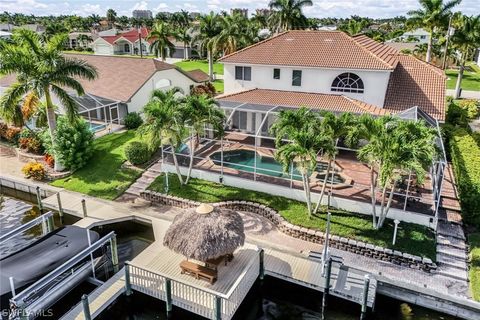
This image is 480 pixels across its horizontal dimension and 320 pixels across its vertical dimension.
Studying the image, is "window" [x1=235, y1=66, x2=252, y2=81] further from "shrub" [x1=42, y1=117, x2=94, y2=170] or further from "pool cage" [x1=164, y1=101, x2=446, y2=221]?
"shrub" [x1=42, y1=117, x2=94, y2=170]

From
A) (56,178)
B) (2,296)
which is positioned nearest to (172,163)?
(56,178)

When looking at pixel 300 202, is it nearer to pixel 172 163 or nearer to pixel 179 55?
pixel 172 163

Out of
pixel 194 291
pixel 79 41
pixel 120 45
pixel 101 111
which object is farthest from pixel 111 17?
pixel 194 291

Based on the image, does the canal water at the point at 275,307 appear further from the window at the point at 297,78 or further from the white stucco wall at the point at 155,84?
the white stucco wall at the point at 155,84

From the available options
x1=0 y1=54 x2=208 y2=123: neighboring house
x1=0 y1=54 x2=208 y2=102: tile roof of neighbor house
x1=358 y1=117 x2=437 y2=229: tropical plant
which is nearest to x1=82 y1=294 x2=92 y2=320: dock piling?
x1=358 y1=117 x2=437 y2=229: tropical plant

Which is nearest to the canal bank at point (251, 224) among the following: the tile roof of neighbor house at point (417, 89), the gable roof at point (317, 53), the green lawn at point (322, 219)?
the green lawn at point (322, 219)
